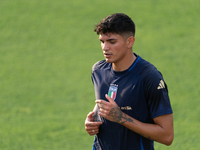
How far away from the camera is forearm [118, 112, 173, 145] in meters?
3.32

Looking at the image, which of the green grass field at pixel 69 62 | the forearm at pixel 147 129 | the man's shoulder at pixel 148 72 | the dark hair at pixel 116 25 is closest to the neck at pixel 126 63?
the man's shoulder at pixel 148 72

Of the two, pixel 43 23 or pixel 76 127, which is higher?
pixel 43 23

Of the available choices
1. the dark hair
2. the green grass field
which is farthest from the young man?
the green grass field

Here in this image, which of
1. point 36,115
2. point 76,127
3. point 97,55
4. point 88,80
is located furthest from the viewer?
point 97,55

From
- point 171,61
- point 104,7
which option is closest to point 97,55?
point 171,61

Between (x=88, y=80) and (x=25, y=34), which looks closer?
(x=88, y=80)

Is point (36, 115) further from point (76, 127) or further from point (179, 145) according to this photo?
point (179, 145)

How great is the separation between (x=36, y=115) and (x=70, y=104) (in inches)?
33.6

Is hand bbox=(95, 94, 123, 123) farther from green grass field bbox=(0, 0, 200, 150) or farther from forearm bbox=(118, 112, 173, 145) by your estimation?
green grass field bbox=(0, 0, 200, 150)

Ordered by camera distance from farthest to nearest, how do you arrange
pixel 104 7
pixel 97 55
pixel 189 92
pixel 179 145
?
pixel 104 7 → pixel 97 55 → pixel 189 92 → pixel 179 145

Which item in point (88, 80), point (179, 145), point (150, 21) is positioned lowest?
point (179, 145)

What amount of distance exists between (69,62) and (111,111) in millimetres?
6979

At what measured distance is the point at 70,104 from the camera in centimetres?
827

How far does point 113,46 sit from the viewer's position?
3463 millimetres
